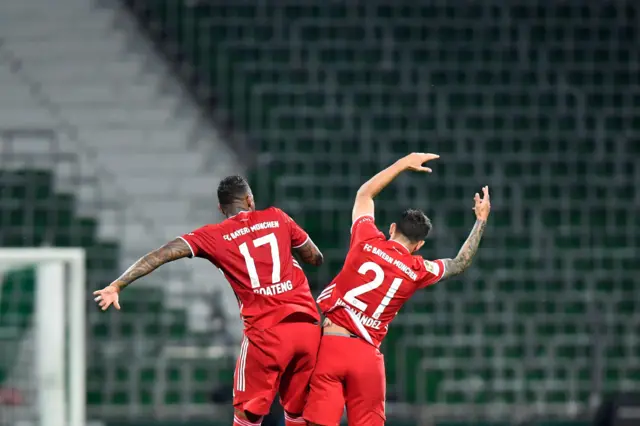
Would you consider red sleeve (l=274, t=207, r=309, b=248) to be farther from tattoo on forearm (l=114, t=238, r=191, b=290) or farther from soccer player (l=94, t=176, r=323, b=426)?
tattoo on forearm (l=114, t=238, r=191, b=290)

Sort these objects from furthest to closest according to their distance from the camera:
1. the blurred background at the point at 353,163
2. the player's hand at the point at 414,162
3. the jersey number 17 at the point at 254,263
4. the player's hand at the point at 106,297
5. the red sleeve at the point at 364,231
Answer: the blurred background at the point at 353,163 < the red sleeve at the point at 364,231 < the player's hand at the point at 414,162 < the jersey number 17 at the point at 254,263 < the player's hand at the point at 106,297

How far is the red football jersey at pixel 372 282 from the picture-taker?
580cm

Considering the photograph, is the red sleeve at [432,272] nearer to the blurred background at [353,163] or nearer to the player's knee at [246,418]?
the player's knee at [246,418]

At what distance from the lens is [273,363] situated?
573 centimetres

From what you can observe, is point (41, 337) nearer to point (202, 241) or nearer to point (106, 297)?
point (202, 241)

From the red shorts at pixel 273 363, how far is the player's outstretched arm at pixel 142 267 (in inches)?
22.2

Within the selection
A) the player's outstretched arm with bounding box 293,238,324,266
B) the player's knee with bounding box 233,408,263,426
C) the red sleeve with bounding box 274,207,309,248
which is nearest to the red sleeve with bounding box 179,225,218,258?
the red sleeve with bounding box 274,207,309,248

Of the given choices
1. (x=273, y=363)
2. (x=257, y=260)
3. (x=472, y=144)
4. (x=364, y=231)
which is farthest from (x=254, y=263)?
(x=472, y=144)

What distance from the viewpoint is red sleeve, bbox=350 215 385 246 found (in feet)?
19.3

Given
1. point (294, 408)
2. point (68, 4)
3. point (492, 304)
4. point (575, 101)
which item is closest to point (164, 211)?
point (68, 4)

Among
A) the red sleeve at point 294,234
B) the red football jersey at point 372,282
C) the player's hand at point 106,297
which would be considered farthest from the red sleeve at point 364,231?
the player's hand at point 106,297

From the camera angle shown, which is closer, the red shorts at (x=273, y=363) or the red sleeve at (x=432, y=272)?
the red shorts at (x=273, y=363)

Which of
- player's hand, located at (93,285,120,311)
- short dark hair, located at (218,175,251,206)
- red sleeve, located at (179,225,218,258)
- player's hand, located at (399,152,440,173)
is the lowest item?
player's hand, located at (93,285,120,311)

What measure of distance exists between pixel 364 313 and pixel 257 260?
A: 583mm
